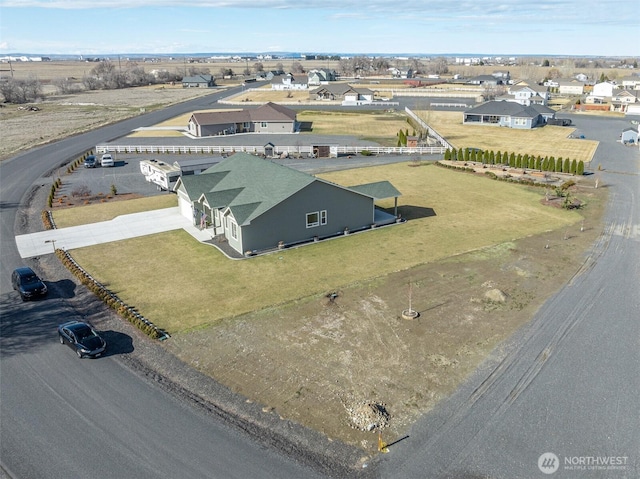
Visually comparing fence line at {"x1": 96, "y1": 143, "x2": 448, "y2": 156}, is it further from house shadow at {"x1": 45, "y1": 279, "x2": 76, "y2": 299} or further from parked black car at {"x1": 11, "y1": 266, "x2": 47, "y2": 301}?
parked black car at {"x1": 11, "y1": 266, "x2": 47, "y2": 301}

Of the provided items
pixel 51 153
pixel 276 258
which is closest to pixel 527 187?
pixel 276 258

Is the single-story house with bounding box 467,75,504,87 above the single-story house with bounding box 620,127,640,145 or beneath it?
above

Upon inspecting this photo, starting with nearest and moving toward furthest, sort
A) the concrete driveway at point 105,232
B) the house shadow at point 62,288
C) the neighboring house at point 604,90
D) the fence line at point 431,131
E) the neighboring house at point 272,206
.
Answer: the house shadow at point 62,288 → the neighboring house at point 272,206 → the concrete driveway at point 105,232 → the fence line at point 431,131 → the neighboring house at point 604,90

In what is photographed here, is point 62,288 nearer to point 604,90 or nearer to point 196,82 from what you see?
point 604,90

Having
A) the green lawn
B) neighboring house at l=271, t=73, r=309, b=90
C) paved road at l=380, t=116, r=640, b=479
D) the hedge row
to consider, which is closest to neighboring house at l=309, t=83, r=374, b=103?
neighboring house at l=271, t=73, r=309, b=90

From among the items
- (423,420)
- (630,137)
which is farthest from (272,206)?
(630,137)

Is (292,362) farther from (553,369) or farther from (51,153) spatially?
(51,153)

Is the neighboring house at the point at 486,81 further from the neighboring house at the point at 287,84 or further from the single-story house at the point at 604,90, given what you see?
the neighboring house at the point at 287,84

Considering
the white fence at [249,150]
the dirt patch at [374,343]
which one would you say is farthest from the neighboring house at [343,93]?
the dirt patch at [374,343]
